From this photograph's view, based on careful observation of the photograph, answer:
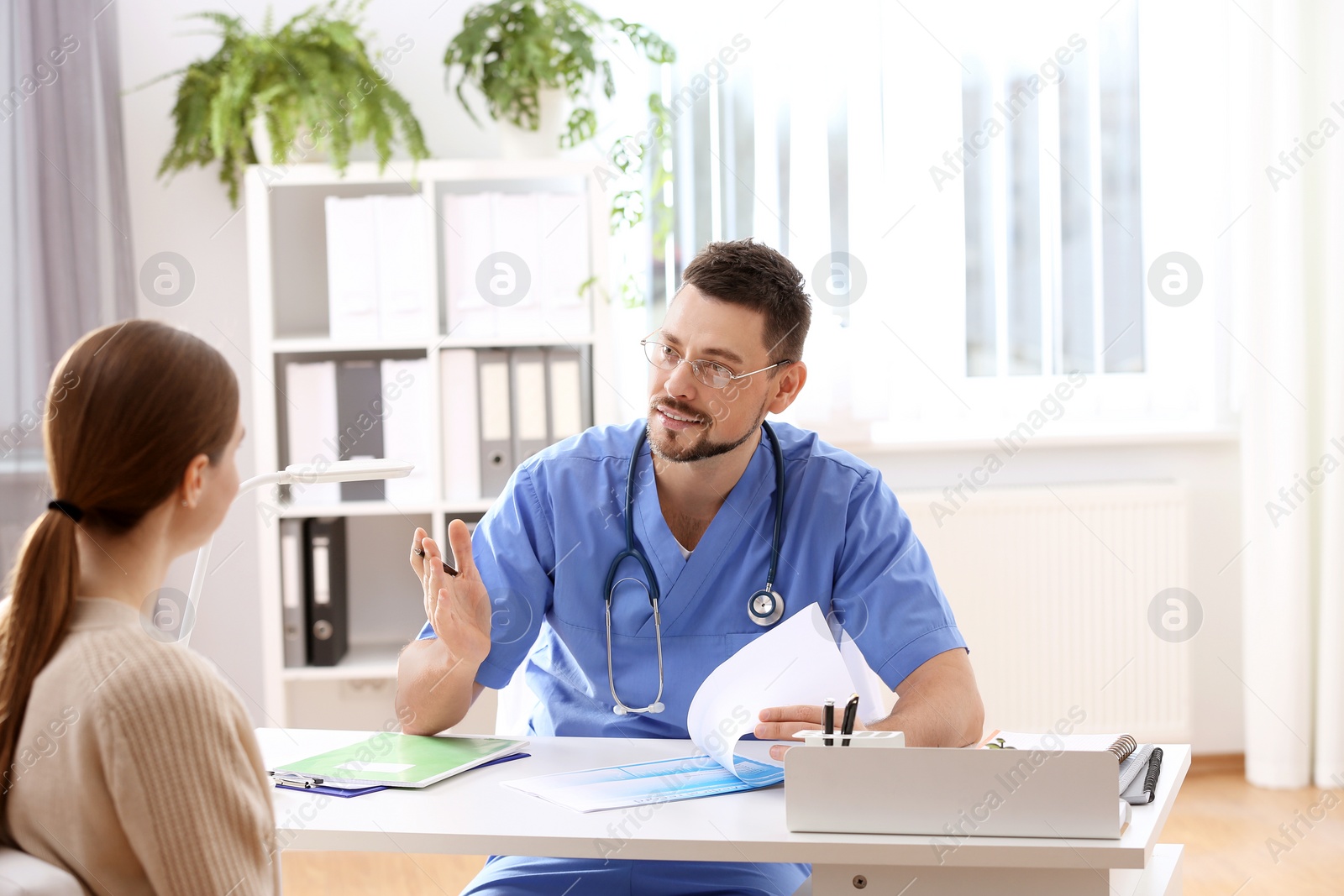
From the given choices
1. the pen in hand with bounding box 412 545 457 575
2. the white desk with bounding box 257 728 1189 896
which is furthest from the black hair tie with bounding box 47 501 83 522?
the pen in hand with bounding box 412 545 457 575

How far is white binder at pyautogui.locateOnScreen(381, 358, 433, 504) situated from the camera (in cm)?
279

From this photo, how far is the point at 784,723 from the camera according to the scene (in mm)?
1359

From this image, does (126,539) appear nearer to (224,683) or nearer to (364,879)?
(224,683)

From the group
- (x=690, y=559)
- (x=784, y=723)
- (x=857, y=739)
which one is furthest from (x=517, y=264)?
(x=857, y=739)

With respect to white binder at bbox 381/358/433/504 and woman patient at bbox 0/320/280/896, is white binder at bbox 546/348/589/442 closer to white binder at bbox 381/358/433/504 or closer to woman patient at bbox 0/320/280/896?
white binder at bbox 381/358/433/504

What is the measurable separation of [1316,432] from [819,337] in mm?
1313

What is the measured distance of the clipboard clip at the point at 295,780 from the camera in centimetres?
135

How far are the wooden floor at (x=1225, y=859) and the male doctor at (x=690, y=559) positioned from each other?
3.74 ft

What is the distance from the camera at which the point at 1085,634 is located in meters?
3.13

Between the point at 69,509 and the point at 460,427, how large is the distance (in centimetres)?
188

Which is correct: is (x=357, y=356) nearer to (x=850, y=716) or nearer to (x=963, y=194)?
(x=963, y=194)

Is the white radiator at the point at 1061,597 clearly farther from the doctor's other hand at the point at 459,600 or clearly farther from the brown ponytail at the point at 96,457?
the brown ponytail at the point at 96,457

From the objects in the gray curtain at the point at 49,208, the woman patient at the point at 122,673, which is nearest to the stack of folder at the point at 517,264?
the gray curtain at the point at 49,208

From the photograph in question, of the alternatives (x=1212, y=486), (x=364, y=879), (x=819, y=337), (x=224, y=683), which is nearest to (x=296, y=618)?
(x=364, y=879)
